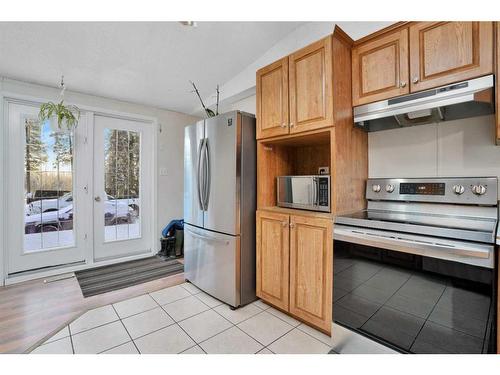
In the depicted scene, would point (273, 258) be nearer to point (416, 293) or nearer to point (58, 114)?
point (416, 293)

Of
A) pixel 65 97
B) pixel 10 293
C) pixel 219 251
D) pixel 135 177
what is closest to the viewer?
pixel 219 251

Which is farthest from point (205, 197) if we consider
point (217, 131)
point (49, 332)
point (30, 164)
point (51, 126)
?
point (30, 164)

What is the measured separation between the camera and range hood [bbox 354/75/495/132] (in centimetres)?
125

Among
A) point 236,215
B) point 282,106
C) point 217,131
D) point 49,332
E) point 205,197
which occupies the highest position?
point 282,106

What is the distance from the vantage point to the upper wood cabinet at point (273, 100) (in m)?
1.95

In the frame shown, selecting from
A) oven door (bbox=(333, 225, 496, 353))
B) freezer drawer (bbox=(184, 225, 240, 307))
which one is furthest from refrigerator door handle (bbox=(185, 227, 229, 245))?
oven door (bbox=(333, 225, 496, 353))

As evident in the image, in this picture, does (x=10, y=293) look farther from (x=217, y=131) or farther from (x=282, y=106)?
(x=282, y=106)

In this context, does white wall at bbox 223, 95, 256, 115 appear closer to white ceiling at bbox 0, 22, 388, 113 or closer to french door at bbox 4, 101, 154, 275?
white ceiling at bbox 0, 22, 388, 113

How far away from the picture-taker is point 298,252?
1797mm

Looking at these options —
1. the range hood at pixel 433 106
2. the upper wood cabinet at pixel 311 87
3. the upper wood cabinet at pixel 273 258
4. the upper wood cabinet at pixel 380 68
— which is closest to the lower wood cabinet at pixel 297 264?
the upper wood cabinet at pixel 273 258

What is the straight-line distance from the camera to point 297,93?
186cm

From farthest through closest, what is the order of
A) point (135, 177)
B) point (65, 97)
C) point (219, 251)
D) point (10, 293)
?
point (135, 177), point (65, 97), point (10, 293), point (219, 251)

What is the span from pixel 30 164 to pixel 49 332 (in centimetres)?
194
